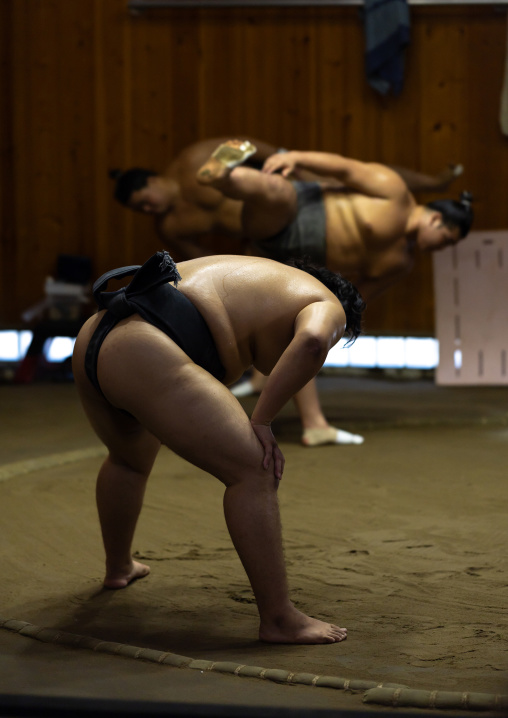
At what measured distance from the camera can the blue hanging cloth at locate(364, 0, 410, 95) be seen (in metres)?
4.58

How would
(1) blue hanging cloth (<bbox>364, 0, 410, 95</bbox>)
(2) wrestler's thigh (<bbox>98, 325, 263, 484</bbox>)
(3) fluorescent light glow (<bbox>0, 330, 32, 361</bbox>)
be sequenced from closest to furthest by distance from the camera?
(2) wrestler's thigh (<bbox>98, 325, 263, 484</bbox>) → (1) blue hanging cloth (<bbox>364, 0, 410, 95</bbox>) → (3) fluorescent light glow (<bbox>0, 330, 32, 361</bbox>)

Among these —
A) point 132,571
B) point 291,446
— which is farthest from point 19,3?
point 132,571

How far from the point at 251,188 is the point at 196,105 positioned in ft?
6.87

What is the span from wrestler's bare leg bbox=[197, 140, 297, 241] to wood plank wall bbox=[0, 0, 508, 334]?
1782 millimetres

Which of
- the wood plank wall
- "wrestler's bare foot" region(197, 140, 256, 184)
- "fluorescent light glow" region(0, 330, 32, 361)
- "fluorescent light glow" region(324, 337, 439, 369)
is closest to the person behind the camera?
"wrestler's bare foot" region(197, 140, 256, 184)

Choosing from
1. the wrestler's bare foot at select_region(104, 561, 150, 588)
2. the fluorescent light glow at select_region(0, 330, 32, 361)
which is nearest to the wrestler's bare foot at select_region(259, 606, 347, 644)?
the wrestler's bare foot at select_region(104, 561, 150, 588)

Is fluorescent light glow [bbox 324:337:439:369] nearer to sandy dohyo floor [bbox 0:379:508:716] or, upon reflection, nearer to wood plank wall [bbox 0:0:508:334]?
wood plank wall [bbox 0:0:508:334]

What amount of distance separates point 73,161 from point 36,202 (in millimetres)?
307

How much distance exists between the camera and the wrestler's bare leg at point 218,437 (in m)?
1.49

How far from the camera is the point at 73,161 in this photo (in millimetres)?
5098

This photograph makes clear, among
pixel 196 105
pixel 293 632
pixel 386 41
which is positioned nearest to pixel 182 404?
pixel 293 632

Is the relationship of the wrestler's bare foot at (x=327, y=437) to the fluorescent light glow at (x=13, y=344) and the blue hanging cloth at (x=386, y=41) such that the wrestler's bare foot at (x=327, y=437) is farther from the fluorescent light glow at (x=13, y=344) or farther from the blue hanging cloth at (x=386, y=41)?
the fluorescent light glow at (x=13, y=344)

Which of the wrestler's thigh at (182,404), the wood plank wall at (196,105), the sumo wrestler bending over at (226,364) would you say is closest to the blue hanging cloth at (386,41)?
the wood plank wall at (196,105)

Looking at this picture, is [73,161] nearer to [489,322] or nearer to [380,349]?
[380,349]
